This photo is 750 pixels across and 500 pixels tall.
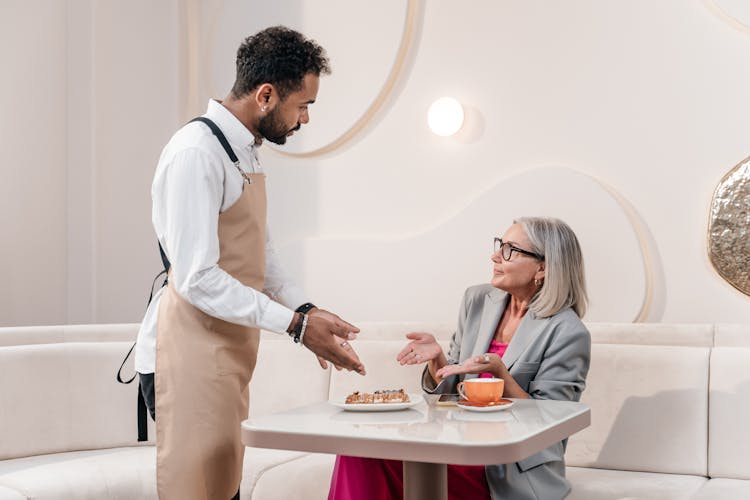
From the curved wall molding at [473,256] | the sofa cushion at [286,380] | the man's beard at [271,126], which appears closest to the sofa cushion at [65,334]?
the sofa cushion at [286,380]

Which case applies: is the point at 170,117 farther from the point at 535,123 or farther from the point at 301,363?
the point at 535,123

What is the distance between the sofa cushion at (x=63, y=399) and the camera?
9.68ft

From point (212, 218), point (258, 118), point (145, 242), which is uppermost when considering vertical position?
point (258, 118)

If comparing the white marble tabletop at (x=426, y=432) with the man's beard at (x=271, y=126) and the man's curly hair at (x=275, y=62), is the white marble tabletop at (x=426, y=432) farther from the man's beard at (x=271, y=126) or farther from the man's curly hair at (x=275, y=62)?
the man's curly hair at (x=275, y=62)

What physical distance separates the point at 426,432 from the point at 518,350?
837mm

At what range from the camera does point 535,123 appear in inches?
128

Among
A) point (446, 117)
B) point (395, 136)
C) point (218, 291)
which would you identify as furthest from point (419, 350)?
point (395, 136)

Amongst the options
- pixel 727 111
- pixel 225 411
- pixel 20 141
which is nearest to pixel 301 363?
pixel 225 411

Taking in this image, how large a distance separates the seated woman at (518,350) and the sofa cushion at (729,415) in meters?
0.46

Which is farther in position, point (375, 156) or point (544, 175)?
point (375, 156)

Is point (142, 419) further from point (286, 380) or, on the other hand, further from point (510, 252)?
point (510, 252)

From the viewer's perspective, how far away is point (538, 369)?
2.43 metres

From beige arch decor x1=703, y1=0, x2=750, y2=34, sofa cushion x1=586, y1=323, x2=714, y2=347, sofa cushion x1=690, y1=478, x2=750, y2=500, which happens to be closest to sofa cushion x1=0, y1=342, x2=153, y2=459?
sofa cushion x1=586, y1=323, x2=714, y2=347

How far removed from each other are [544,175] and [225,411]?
1.63 meters
